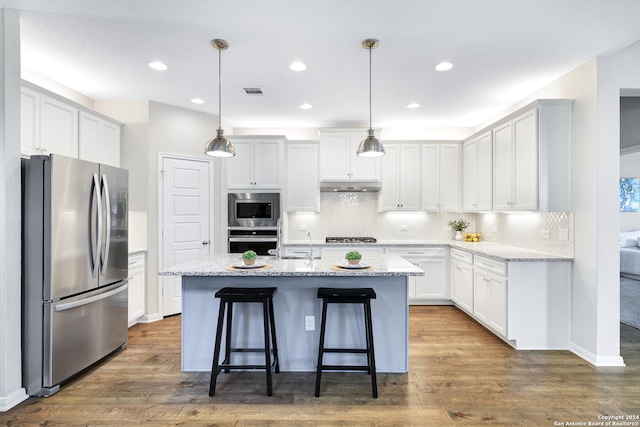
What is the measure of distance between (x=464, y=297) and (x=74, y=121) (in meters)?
4.95

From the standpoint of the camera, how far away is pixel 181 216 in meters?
4.59

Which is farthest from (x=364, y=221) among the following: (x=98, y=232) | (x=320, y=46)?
(x=98, y=232)

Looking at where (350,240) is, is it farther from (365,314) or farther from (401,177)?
(365,314)

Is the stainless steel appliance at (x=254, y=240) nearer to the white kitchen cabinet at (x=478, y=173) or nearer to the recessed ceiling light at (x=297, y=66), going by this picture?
the recessed ceiling light at (x=297, y=66)

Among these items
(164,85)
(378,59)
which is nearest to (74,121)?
(164,85)

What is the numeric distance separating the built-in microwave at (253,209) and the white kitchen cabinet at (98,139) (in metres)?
1.53

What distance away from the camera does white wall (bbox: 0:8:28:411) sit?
2391 mm

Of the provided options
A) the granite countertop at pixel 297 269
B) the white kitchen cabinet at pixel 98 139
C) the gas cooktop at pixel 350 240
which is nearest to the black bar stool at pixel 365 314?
the granite countertop at pixel 297 269

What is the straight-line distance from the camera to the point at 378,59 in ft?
10.4

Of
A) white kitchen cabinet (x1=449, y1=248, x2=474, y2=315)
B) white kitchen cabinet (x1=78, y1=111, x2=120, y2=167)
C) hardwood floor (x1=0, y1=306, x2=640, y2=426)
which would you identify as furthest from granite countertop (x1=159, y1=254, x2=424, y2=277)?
white kitchen cabinet (x1=78, y1=111, x2=120, y2=167)

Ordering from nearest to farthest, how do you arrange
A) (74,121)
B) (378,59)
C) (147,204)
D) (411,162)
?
(378,59), (74,121), (147,204), (411,162)

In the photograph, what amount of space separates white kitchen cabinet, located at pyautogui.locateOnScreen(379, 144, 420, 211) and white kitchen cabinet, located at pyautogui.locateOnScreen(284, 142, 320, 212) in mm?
1049

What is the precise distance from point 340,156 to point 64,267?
143 inches

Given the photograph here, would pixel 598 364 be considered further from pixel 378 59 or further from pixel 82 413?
pixel 82 413
